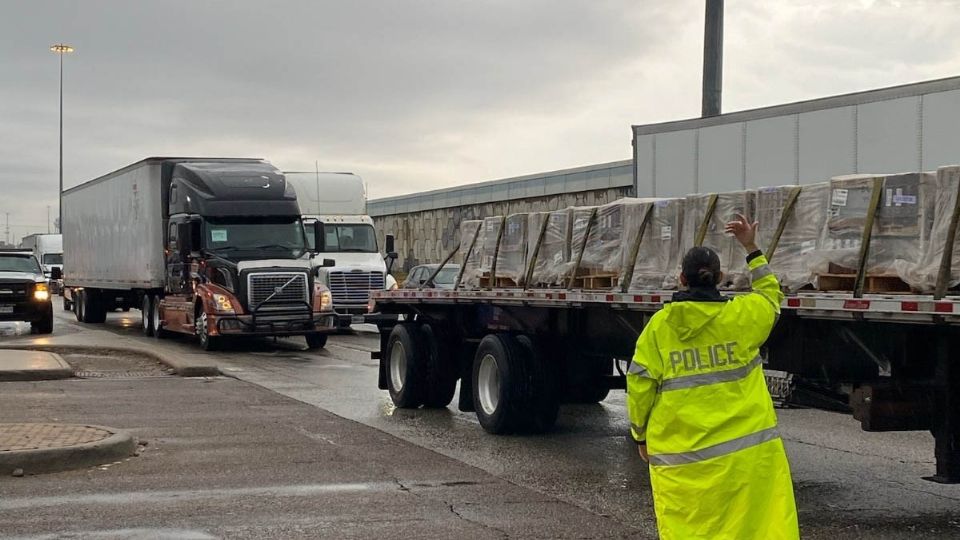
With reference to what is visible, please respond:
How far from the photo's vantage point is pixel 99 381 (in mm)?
17656

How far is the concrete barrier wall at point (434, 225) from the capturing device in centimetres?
4134

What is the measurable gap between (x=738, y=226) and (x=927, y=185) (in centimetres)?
231

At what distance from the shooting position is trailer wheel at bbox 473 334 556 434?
1227 cm

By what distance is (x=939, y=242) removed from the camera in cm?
757

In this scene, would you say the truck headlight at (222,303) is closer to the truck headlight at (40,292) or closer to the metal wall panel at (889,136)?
the truck headlight at (40,292)

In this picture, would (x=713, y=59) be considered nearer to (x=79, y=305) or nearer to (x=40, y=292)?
(x=40, y=292)

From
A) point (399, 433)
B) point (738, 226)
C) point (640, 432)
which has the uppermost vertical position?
point (738, 226)

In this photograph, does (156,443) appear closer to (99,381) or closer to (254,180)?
(99,381)

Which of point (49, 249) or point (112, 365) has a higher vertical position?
point (49, 249)

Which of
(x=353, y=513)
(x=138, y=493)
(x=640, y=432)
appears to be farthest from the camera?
(x=138, y=493)

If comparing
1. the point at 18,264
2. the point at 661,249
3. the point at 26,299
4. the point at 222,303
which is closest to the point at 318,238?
the point at 222,303

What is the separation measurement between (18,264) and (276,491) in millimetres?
23366

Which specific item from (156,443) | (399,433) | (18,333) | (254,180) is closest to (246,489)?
(156,443)

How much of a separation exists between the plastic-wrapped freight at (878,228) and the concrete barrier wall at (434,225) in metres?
27.8
